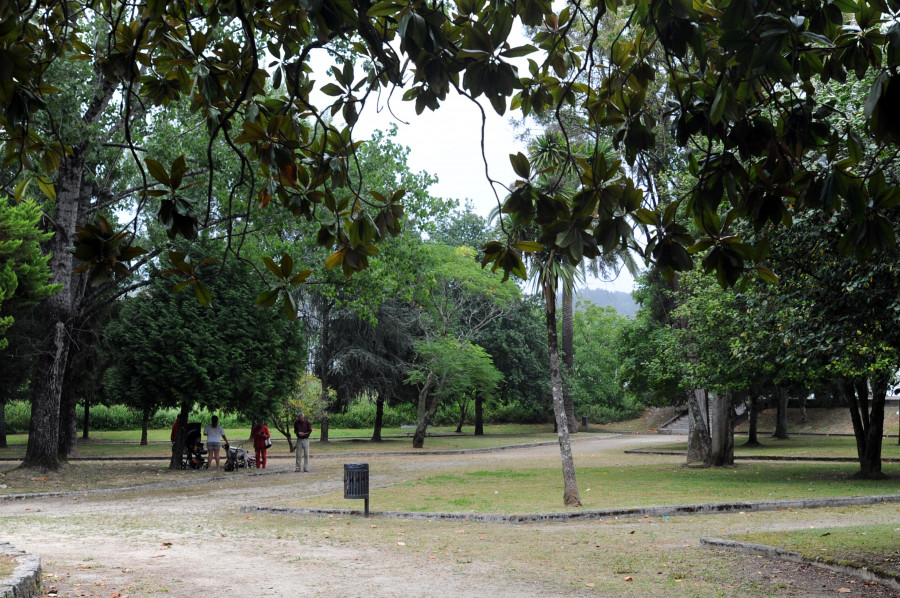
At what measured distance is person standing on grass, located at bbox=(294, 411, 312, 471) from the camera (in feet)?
80.6

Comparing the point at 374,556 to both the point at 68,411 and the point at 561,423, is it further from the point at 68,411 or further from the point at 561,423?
the point at 68,411

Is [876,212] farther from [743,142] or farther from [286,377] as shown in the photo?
[286,377]

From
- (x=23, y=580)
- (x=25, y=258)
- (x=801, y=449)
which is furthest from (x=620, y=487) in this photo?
(x=801, y=449)

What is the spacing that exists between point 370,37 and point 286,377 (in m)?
23.3

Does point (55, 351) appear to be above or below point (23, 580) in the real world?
above

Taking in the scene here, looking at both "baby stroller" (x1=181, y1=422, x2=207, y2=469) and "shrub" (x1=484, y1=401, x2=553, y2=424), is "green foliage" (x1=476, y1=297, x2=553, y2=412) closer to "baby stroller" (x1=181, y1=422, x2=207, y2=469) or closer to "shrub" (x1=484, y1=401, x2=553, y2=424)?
"shrub" (x1=484, y1=401, x2=553, y2=424)

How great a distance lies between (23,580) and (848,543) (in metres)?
8.55

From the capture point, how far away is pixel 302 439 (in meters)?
25.0

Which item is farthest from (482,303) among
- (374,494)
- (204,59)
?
(204,59)

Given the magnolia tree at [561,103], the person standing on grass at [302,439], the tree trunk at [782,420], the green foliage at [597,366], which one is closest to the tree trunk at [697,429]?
the person standing on grass at [302,439]

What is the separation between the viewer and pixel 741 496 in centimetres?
1614

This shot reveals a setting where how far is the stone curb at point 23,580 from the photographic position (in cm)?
621

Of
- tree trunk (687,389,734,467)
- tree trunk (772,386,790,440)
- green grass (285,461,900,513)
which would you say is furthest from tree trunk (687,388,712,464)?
tree trunk (772,386,790,440)

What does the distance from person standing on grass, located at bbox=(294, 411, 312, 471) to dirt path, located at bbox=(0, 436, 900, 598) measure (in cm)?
915
